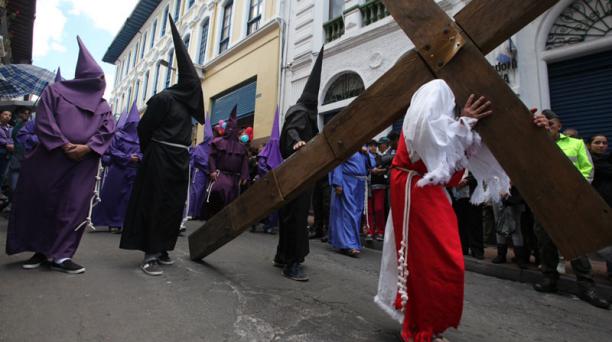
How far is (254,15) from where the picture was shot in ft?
45.0

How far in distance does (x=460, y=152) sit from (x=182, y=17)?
2136cm

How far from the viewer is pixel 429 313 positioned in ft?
5.85

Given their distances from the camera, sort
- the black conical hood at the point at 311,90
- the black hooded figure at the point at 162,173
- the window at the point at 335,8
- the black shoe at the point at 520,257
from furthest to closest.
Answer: the window at the point at 335,8 → the black shoe at the point at 520,257 → the black conical hood at the point at 311,90 → the black hooded figure at the point at 162,173

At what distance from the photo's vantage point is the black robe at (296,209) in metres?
3.35

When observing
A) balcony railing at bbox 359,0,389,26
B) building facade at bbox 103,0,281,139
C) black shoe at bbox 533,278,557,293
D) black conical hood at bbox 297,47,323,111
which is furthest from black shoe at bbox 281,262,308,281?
building facade at bbox 103,0,281,139

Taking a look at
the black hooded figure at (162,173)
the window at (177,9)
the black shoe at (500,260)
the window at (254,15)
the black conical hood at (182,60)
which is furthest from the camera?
the window at (177,9)

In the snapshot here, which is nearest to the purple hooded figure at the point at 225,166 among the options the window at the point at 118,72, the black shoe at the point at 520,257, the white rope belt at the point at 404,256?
the black shoe at the point at 520,257

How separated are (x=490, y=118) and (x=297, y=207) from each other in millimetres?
2167

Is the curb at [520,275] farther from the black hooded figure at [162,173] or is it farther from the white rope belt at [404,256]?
the black hooded figure at [162,173]

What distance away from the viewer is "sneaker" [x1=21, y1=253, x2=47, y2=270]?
2.94 m

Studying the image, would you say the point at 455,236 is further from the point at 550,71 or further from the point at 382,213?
the point at 550,71

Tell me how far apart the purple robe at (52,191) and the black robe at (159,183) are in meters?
0.43

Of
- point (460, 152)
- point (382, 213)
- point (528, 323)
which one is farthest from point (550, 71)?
point (460, 152)

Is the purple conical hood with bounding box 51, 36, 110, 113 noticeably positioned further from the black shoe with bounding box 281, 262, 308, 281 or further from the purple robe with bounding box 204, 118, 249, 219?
the purple robe with bounding box 204, 118, 249, 219
